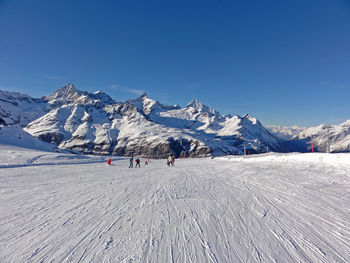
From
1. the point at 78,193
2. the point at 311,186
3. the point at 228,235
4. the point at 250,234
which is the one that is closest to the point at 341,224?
the point at 250,234

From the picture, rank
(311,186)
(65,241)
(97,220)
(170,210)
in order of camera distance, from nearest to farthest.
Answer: (65,241), (97,220), (170,210), (311,186)

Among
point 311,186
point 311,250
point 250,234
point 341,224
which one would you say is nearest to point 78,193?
point 250,234

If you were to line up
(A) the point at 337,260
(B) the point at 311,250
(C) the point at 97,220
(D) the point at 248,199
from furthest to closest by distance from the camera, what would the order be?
1. (D) the point at 248,199
2. (C) the point at 97,220
3. (B) the point at 311,250
4. (A) the point at 337,260

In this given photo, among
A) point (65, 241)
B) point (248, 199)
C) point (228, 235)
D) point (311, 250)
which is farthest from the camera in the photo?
point (248, 199)

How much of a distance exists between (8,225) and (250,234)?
6991 millimetres

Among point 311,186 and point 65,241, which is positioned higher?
point 311,186

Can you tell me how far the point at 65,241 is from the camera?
3.92m

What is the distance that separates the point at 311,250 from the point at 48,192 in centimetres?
1068

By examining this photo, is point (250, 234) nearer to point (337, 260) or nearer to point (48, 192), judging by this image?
point (337, 260)

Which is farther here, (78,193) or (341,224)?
(78,193)

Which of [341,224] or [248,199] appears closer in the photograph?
[341,224]

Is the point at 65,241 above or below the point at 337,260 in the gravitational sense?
below

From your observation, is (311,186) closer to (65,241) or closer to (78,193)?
(65,241)

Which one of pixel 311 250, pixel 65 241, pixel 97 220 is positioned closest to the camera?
pixel 311 250
